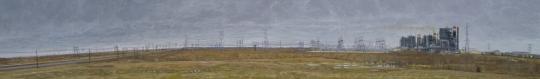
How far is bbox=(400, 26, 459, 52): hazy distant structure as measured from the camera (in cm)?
12938

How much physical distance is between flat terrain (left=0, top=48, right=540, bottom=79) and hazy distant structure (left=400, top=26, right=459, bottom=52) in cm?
798

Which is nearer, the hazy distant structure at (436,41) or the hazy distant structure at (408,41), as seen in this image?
the hazy distant structure at (436,41)

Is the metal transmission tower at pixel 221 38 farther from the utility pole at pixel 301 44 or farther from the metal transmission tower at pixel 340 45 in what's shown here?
the metal transmission tower at pixel 340 45

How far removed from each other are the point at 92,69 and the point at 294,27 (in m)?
64.1

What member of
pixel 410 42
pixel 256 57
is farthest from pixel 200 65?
pixel 410 42

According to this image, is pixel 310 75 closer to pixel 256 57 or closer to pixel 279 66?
pixel 279 66

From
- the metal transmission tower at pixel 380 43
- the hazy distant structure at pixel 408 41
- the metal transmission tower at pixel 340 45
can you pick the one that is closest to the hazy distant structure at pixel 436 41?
the hazy distant structure at pixel 408 41

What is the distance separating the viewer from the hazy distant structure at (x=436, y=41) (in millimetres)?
129375

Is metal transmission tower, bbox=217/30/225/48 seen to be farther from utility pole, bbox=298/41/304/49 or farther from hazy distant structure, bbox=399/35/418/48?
hazy distant structure, bbox=399/35/418/48

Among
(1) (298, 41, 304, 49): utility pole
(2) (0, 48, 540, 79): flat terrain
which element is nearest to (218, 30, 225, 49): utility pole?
(1) (298, 41, 304, 49): utility pole

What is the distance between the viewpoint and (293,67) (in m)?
96.4

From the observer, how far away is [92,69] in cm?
9050

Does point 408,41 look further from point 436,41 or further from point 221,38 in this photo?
point 221,38

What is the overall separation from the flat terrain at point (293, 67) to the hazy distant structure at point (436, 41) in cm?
798
